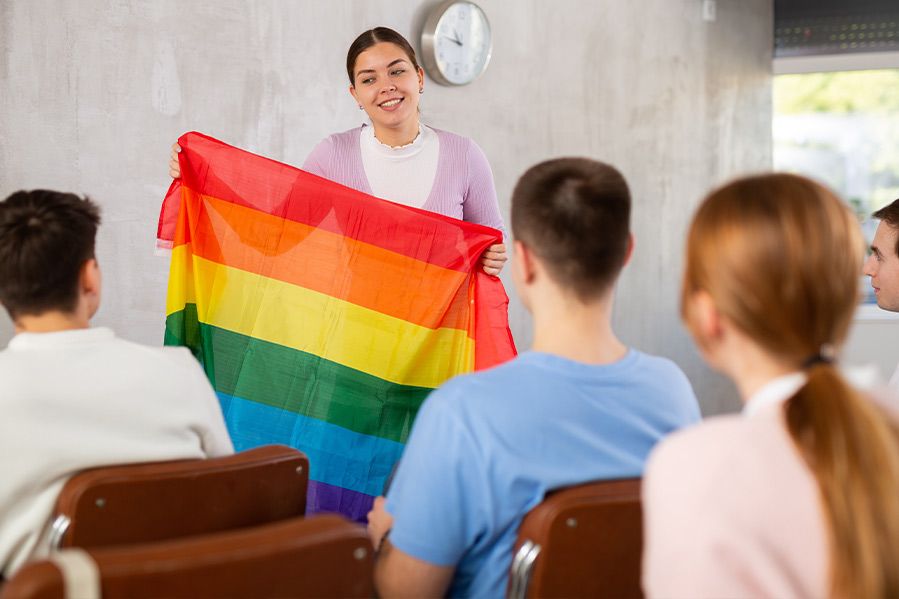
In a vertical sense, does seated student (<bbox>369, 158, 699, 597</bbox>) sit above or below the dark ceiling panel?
below

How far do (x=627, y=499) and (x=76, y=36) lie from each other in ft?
8.24

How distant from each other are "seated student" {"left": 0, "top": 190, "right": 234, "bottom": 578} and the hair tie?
1.00 meters

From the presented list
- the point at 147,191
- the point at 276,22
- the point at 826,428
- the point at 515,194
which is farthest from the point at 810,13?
the point at 826,428

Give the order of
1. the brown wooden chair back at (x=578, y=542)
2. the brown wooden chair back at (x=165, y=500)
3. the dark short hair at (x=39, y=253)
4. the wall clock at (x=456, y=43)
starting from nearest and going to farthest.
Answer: the brown wooden chair back at (x=578, y=542) < the brown wooden chair back at (x=165, y=500) < the dark short hair at (x=39, y=253) < the wall clock at (x=456, y=43)

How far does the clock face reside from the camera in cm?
436

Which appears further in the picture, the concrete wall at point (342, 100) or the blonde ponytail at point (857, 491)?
the concrete wall at point (342, 100)

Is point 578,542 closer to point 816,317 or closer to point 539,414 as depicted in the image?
point 539,414

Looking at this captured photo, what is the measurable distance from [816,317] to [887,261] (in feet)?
6.46

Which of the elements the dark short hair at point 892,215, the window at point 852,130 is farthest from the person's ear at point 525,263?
the window at point 852,130

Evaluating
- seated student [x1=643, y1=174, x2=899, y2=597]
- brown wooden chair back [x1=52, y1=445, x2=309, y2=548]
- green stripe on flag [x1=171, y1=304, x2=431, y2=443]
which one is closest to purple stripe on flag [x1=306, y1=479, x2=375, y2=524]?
green stripe on flag [x1=171, y1=304, x2=431, y2=443]

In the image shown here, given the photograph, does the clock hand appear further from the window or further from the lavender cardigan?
the window

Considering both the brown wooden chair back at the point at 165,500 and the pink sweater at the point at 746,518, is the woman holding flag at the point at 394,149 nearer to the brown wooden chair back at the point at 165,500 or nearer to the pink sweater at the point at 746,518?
the brown wooden chair back at the point at 165,500

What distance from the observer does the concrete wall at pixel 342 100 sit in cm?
305

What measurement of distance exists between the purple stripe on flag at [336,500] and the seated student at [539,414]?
0.99 m
